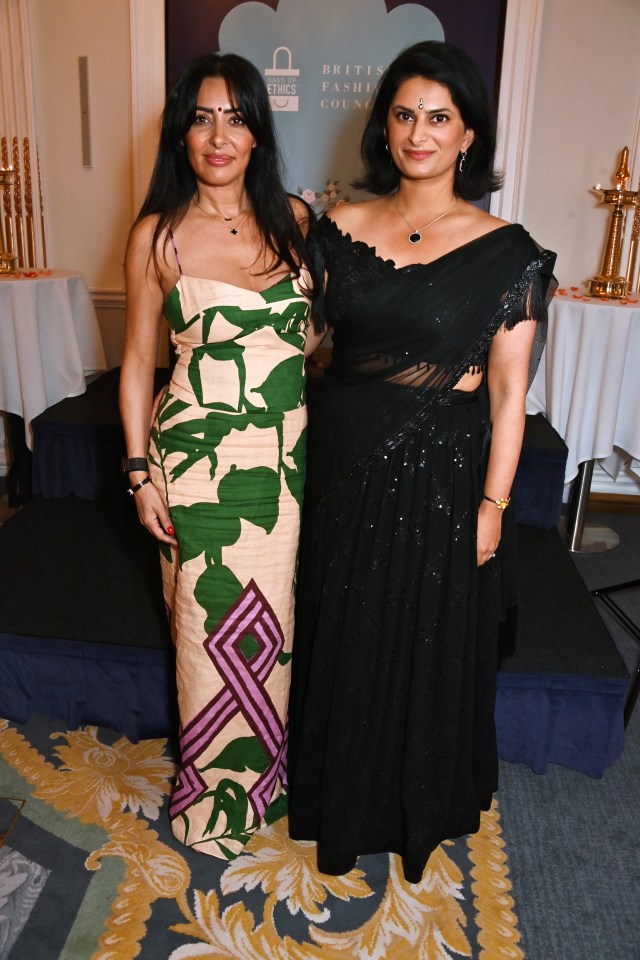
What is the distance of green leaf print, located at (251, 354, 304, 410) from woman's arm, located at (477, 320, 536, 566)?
15.4 inches

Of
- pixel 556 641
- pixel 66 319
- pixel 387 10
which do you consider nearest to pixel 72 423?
pixel 66 319

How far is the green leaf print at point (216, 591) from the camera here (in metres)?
1.82

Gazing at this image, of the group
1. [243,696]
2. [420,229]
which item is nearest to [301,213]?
[420,229]

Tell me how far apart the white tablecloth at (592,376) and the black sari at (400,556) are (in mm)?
1719

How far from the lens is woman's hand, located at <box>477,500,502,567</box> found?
1.78m

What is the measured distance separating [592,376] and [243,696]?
217 centimetres

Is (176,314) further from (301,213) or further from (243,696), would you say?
(243,696)

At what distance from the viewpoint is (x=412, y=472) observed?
1.75m

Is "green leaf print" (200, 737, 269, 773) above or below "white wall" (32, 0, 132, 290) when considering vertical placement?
below

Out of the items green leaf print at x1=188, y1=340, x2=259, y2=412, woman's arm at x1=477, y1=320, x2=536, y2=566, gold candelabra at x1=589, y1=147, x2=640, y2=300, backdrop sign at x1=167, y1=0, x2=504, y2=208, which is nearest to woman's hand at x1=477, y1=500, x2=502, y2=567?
woman's arm at x1=477, y1=320, x2=536, y2=566

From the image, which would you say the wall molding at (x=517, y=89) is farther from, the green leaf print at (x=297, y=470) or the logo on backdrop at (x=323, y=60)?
the green leaf print at (x=297, y=470)

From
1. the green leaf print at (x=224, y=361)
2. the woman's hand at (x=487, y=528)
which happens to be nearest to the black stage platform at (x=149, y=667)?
the woman's hand at (x=487, y=528)

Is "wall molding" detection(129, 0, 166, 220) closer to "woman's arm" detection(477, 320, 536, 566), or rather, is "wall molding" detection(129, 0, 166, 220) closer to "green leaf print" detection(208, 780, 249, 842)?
"woman's arm" detection(477, 320, 536, 566)

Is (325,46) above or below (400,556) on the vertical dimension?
above
